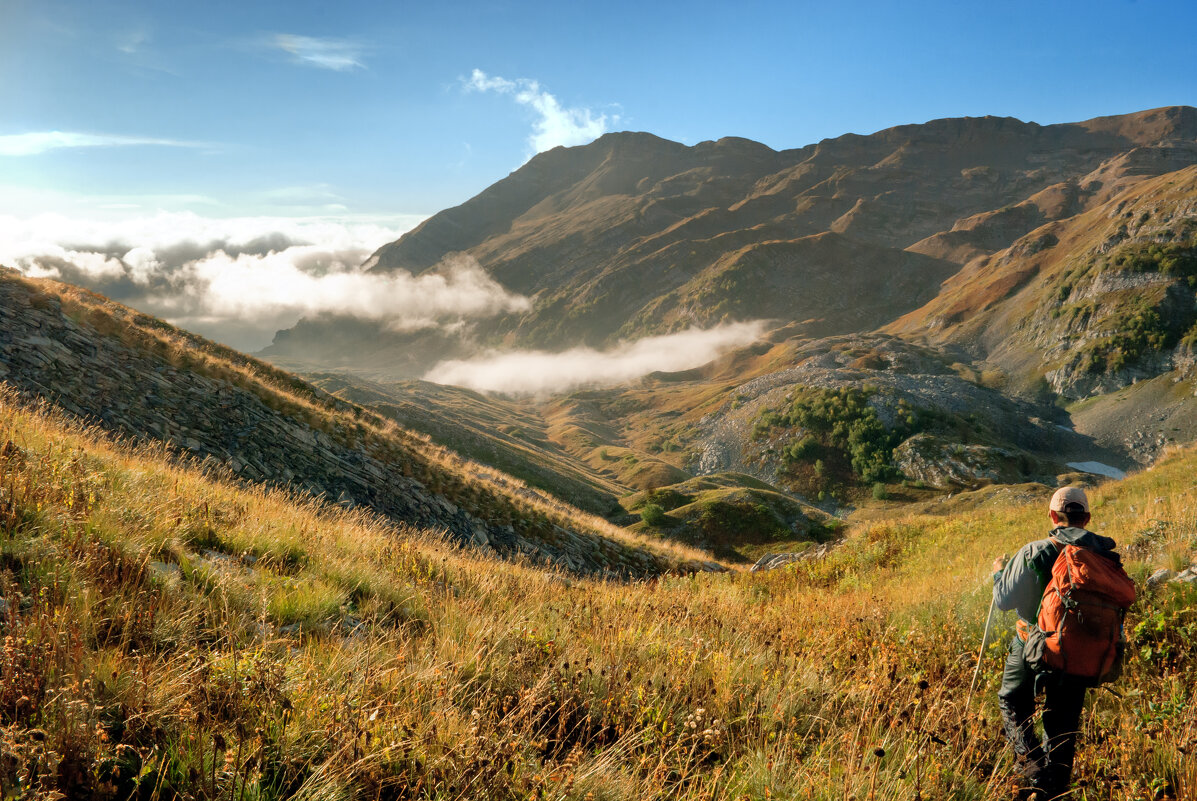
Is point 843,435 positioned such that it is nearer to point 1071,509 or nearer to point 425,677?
point 1071,509

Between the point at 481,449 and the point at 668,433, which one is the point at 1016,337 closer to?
the point at 668,433

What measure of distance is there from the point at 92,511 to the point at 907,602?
35.9 feet

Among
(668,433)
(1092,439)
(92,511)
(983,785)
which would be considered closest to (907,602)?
(983,785)

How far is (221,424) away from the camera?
Answer: 1575 cm

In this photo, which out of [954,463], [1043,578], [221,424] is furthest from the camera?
[954,463]

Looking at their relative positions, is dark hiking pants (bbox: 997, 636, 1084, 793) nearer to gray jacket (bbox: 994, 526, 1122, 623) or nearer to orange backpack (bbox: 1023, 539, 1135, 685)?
orange backpack (bbox: 1023, 539, 1135, 685)

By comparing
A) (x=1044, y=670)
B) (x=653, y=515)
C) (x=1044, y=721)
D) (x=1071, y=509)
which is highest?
(x=1071, y=509)

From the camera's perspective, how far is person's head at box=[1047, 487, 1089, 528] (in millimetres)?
4879

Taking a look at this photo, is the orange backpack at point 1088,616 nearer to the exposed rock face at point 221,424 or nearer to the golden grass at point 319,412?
the exposed rock face at point 221,424

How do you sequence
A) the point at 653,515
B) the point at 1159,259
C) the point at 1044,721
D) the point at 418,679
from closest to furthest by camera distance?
the point at 418,679, the point at 1044,721, the point at 653,515, the point at 1159,259

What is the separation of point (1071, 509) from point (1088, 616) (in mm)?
965

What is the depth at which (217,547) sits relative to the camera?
5.70 meters

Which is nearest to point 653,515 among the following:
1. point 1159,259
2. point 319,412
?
point 319,412

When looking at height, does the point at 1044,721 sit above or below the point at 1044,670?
below
